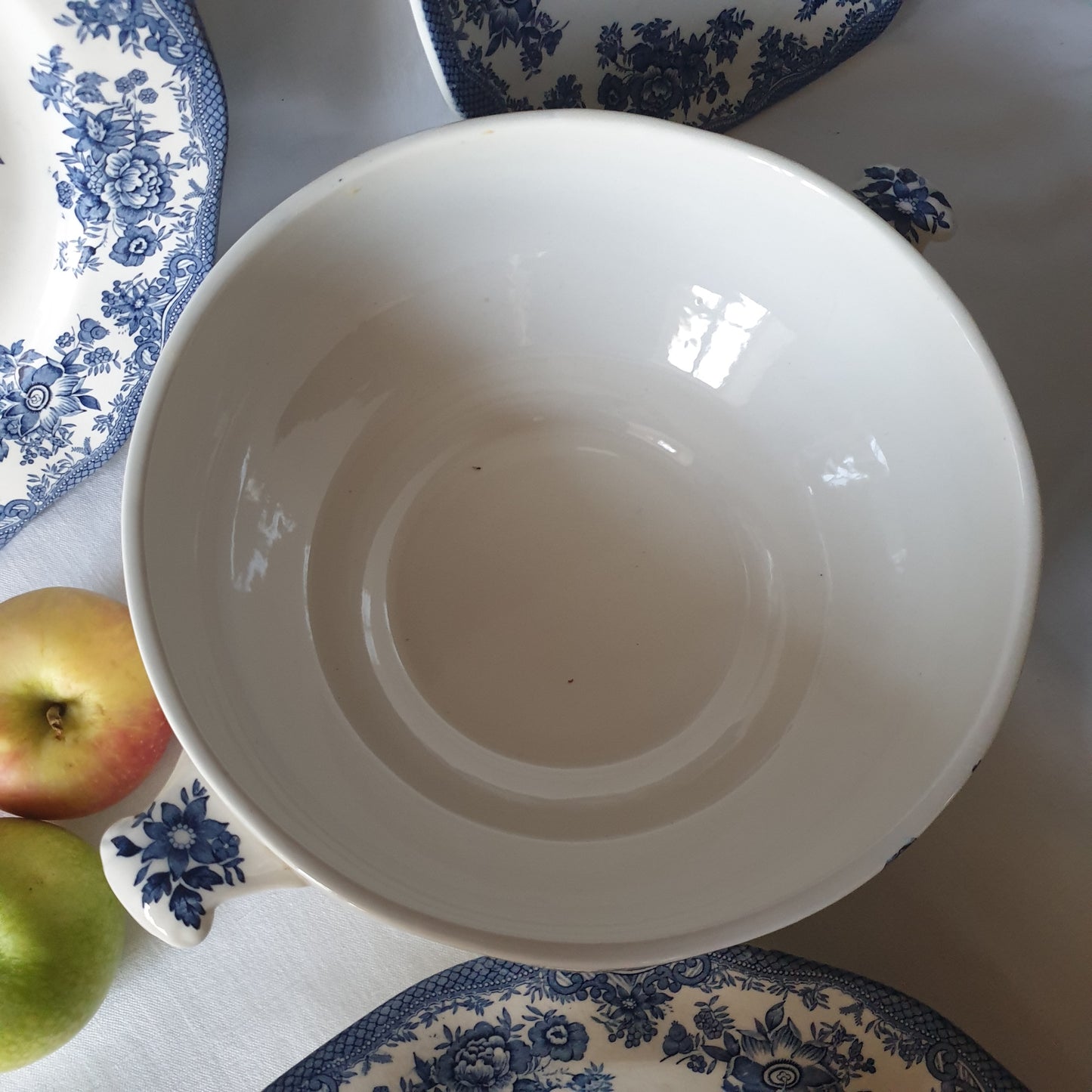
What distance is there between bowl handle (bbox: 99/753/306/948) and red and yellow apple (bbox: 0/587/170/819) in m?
0.11

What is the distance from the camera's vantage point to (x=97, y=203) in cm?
51

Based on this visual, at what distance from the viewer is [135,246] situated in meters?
0.52

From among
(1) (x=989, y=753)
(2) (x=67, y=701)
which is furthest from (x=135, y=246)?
(1) (x=989, y=753)

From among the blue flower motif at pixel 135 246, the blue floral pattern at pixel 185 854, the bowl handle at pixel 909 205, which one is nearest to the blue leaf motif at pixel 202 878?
the blue floral pattern at pixel 185 854

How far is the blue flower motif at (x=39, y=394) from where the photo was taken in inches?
21.3

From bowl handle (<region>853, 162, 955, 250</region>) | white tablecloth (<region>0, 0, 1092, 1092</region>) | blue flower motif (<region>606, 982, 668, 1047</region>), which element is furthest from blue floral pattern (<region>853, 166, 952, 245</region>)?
blue flower motif (<region>606, 982, 668, 1047</region>)

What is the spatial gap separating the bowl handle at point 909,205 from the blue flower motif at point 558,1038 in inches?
19.7

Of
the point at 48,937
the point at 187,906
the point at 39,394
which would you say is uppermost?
the point at 39,394

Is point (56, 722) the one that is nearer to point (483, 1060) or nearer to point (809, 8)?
point (483, 1060)

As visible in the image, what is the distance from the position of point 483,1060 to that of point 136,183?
1.85 feet

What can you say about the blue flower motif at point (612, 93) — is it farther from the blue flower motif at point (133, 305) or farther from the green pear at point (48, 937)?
the green pear at point (48, 937)

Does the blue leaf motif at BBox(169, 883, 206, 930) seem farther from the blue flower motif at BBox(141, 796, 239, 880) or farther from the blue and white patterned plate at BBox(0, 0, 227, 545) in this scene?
the blue and white patterned plate at BBox(0, 0, 227, 545)

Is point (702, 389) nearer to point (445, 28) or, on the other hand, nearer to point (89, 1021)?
point (445, 28)

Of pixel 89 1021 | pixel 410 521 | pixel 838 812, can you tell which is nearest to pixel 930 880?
pixel 838 812
